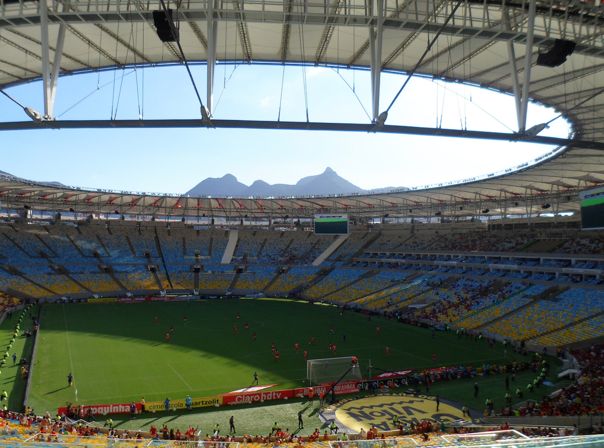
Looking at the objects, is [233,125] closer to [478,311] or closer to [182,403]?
[182,403]

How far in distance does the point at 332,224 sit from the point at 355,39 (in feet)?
111

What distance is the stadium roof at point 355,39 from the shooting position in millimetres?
11875

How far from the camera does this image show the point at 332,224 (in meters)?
49.5

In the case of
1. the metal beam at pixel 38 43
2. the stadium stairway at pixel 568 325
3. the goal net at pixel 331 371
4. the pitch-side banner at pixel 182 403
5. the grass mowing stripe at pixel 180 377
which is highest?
the metal beam at pixel 38 43

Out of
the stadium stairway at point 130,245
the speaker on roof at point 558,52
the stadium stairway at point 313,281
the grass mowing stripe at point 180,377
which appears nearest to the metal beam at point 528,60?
the speaker on roof at point 558,52

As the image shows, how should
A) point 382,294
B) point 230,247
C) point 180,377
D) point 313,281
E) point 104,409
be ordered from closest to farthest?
point 104,409 < point 180,377 < point 382,294 < point 313,281 < point 230,247

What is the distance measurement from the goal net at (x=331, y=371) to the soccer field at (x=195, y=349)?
802 mm

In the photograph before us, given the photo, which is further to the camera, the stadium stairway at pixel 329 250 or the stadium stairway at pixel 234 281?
the stadium stairway at pixel 329 250

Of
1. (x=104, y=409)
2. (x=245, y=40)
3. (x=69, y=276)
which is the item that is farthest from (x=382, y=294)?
(x=245, y=40)

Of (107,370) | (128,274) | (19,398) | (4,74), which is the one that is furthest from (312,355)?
(128,274)

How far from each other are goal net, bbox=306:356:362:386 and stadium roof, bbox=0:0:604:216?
15321 millimetres

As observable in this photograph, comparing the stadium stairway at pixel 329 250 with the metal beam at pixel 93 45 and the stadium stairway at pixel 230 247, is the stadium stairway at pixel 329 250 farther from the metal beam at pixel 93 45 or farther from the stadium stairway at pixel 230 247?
the metal beam at pixel 93 45

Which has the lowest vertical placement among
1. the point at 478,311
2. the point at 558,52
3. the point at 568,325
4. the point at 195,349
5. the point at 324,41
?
the point at 195,349

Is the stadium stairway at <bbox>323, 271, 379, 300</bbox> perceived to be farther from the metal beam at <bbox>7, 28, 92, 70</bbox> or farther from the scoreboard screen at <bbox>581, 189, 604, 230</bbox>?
the metal beam at <bbox>7, 28, 92, 70</bbox>
